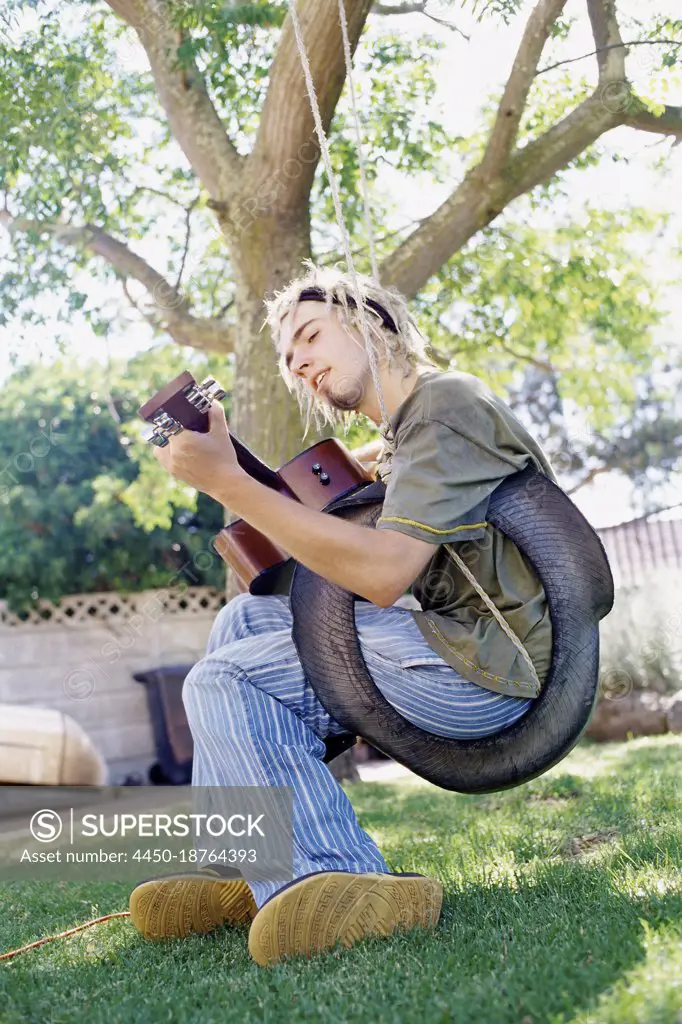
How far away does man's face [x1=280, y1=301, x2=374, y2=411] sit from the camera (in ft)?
7.28

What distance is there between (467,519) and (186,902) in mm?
1030

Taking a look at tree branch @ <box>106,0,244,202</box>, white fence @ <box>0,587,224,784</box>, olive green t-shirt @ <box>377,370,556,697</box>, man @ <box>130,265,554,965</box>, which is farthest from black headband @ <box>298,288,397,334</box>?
white fence @ <box>0,587,224,784</box>

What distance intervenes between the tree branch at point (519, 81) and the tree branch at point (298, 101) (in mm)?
856

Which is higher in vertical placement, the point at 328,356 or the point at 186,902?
the point at 328,356

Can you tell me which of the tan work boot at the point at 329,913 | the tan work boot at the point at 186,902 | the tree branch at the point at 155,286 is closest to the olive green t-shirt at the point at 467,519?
the tan work boot at the point at 329,913

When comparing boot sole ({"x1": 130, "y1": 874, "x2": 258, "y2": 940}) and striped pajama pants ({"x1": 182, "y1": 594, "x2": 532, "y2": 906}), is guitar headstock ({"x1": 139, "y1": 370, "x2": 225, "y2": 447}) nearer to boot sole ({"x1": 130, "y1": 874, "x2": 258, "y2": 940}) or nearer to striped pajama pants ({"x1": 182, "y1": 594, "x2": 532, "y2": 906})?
striped pajama pants ({"x1": 182, "y1": 594, "x2": 532, "y2": 906})

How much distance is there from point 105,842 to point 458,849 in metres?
2.18

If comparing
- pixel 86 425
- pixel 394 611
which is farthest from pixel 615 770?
pixel 86 425

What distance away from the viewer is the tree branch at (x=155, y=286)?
5906mm

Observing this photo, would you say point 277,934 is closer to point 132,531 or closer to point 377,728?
point 377,728

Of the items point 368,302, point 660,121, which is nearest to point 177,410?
point 368,302

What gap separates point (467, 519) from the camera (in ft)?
6.31

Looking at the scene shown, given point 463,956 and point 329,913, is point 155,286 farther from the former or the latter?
point 463,956

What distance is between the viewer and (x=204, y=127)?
5.39 meters
